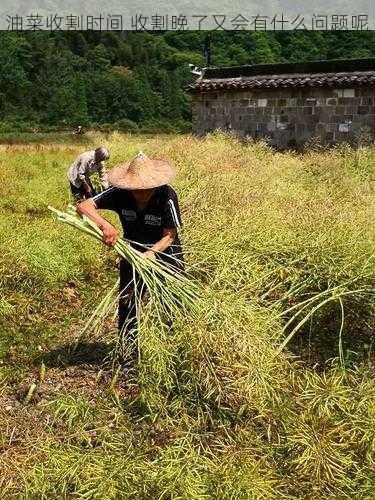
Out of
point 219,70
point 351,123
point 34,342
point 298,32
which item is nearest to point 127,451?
point 34,342

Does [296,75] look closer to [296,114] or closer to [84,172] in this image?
[296,114]

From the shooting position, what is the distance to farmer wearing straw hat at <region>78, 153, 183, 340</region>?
454 centimetres

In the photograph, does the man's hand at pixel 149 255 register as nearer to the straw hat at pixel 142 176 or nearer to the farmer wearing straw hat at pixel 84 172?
the straw hat at pixel 142 176

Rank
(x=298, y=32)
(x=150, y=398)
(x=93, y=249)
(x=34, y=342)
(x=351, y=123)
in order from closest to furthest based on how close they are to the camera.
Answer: (x=150, y=398), (x=34, y=342), (x=93, y=249), (x=351, y=123), (x=298, y=32)

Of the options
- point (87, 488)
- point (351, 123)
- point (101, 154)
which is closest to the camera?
point (87, 488)

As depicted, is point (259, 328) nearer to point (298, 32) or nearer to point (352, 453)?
point (352, 453)

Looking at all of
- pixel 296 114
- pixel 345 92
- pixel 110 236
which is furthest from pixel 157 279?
pixel 296 114

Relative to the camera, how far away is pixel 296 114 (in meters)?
17.9

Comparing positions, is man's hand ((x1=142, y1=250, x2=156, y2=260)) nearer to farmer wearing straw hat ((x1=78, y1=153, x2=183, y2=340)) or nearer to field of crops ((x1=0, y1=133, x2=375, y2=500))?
farmer wearing straw hat ((x1=78, y1=153, x2=183, y2=340))

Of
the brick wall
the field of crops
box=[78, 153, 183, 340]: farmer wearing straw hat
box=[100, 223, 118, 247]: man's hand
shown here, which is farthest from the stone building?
box=[100, 223, 118, 247]: man's hand

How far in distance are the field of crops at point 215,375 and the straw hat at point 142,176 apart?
811 mm

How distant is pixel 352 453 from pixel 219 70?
18.2m

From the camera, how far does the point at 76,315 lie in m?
6.14

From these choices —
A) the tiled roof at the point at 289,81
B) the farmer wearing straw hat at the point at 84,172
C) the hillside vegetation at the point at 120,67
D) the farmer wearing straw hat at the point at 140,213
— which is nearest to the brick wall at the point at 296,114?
the tiled roof at the point at 289,81
